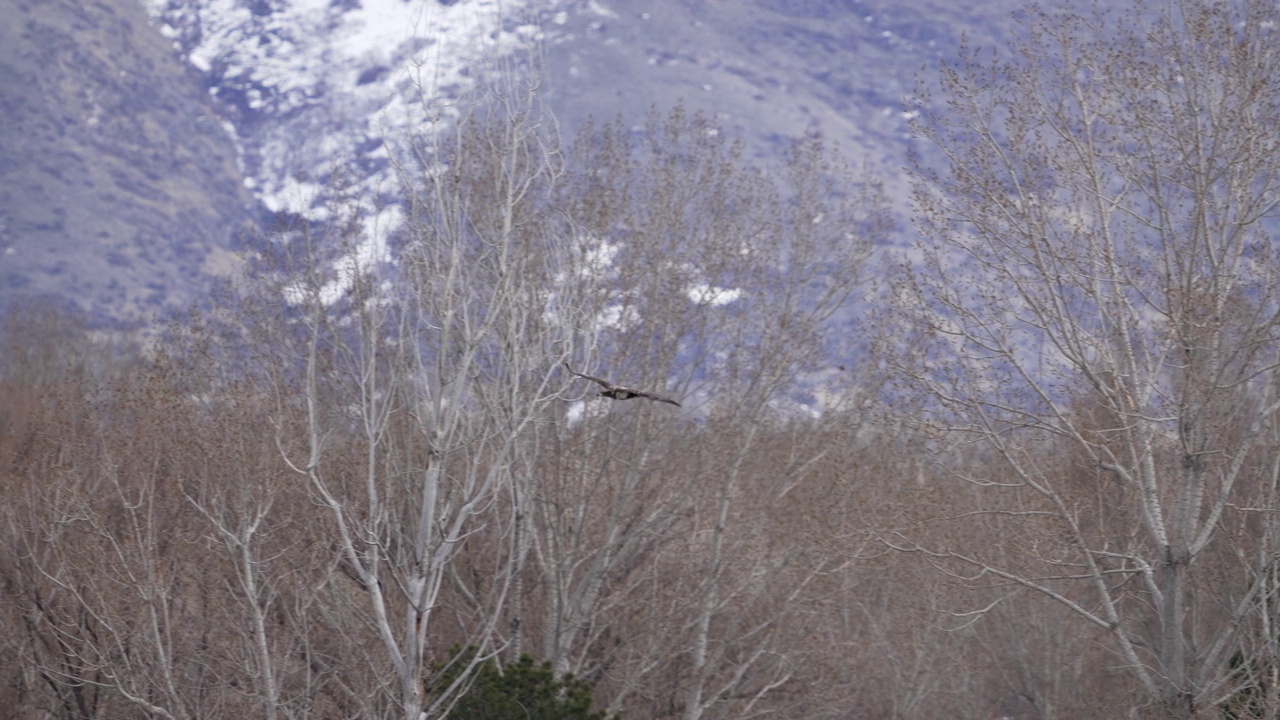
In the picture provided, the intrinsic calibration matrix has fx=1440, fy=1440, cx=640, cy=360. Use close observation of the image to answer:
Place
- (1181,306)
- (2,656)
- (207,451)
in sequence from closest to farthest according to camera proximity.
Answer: (1181,306), (207,451), (2,656)

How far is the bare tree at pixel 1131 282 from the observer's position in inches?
639

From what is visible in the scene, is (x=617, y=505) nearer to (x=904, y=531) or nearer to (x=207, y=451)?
(x=904, y=531)

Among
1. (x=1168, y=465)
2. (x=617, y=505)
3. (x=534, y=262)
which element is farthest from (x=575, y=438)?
(x=1168, y=465)

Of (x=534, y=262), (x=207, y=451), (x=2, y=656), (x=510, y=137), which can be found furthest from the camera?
(x=2, y=656)

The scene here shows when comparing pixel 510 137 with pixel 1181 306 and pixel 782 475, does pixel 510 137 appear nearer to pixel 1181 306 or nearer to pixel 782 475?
pixel 1181 306

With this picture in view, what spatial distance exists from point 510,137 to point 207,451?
5797 mm

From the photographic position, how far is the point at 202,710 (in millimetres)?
19453

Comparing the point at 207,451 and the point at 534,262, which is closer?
the point at 207,451

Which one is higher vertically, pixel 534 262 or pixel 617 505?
pixel 534 262

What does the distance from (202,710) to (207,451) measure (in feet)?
11.8

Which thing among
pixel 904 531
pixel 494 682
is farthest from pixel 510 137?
pixel 904 531

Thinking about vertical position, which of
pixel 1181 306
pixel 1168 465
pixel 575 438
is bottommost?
pixel 575 438

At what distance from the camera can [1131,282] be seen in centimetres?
1689

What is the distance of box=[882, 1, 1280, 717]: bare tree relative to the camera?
1622 cm
